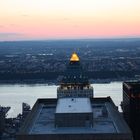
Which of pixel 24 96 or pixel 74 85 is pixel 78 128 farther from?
pixel 24 96

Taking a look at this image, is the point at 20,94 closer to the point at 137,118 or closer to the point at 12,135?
the point at 12,135

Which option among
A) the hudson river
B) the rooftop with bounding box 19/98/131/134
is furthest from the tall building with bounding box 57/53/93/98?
the hudson river

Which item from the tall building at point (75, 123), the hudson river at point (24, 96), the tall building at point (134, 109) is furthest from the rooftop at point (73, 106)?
the hudson river at point (24, 96)

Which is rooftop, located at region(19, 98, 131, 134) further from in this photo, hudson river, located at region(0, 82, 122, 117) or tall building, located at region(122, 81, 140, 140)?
hudson river, located at region(0, 82, 122, 117)

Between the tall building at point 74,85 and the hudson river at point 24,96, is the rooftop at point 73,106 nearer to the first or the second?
the tall building at point 74,85

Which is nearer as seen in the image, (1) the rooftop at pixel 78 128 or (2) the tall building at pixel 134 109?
(1) the rooftop at pixel 78 128

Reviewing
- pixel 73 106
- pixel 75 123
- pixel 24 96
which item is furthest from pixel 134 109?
pixel 24 96

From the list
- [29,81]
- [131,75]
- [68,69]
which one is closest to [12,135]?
[68,69]

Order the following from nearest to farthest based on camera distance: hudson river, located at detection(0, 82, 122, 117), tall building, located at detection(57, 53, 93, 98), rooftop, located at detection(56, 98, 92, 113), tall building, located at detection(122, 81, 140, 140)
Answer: rooftop, located at detection(56, 98, 92, 113) < tall building, located at detection(122, 81, 140, 140) < tall building, located at detection(57, 53, 93, 98) < hudson river, located at detection(0, 82, 122, 117)
